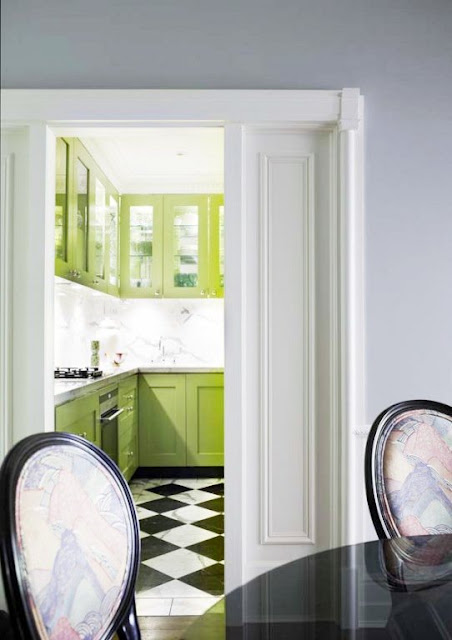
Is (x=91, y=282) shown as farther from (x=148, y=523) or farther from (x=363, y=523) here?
(x=363, y=523)

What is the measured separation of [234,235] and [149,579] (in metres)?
1.39

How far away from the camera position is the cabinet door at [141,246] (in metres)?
4.28

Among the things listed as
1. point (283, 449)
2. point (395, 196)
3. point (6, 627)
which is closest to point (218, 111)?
point (395, 196)

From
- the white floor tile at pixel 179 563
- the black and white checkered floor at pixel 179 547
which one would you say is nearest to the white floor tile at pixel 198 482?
the black and white checkered floor at pixel 179 547

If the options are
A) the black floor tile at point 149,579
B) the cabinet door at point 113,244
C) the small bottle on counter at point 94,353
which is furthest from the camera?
the cabinet door at point 113,244

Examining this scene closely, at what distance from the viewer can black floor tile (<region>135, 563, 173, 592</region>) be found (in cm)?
222

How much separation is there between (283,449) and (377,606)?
3.90 feet

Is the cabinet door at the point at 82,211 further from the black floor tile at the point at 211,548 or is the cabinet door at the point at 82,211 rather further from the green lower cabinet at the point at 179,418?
the black floor tile at the point at 211,548

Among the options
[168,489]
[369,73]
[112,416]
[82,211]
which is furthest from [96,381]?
[369,73]

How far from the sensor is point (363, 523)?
2020mm

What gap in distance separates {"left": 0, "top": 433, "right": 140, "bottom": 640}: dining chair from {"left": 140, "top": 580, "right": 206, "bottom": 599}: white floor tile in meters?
1.24

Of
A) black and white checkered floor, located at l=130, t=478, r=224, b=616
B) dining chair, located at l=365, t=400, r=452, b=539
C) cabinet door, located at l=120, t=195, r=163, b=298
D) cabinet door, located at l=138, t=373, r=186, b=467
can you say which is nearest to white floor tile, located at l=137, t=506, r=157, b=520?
black and white checkered floor, located at l=130, t=478, r=224, b=616

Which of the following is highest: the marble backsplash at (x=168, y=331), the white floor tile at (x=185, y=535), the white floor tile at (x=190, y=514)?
the marble backsplash at (x=168, y=331)

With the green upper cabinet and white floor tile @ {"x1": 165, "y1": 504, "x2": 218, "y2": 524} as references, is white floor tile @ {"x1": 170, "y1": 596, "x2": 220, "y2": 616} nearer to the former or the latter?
white floor tile @ {"x1": 165, "y1": 504, "x2": 218, "y2": 524}
